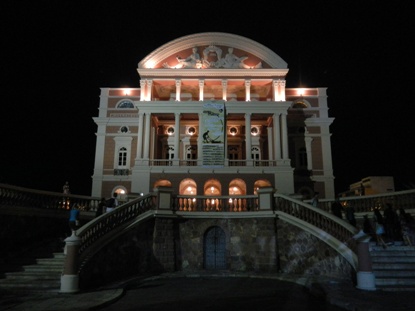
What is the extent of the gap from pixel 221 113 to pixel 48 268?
20556mm

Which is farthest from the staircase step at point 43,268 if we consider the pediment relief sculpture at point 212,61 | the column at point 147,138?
the pediment relief sculpture at point 212,61

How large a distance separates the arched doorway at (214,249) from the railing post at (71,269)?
6.52 m

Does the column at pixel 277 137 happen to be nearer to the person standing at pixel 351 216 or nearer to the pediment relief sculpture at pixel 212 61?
the pediment relief sculpture at pixel 212 61

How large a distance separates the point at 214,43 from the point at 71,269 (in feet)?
91.1

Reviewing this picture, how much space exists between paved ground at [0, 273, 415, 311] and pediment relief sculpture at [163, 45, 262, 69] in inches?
973

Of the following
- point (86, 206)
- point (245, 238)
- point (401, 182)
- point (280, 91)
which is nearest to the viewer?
point (245, 238)

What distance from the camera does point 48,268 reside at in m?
12.0

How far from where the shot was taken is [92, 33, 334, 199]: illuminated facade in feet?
95.4

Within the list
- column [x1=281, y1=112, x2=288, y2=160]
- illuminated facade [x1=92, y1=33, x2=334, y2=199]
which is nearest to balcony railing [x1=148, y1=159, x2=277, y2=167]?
illuminated facade [x1=92, y1=33, x2=334, y2=199]

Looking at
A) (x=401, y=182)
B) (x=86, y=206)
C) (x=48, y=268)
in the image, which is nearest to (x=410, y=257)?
(x=48, y=268)

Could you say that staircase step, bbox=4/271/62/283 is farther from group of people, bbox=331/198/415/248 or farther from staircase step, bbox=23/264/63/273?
group of people, bbox=331/198/415/248

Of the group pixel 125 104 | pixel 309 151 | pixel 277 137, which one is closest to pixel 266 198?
pixel 277 137

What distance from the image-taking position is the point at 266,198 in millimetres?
15352

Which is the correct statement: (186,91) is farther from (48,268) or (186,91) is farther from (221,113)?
(48,268)
